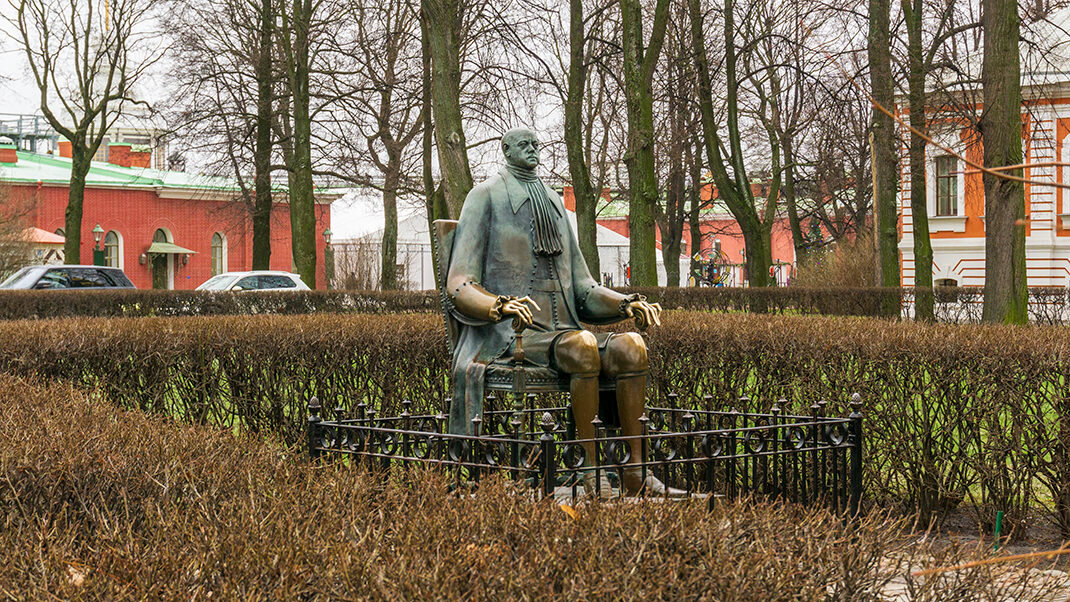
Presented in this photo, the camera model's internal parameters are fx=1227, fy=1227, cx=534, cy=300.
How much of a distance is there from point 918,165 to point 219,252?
134 ft

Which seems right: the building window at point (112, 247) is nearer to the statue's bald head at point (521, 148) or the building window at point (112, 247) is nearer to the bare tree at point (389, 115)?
the bare tree at point (389, 115)

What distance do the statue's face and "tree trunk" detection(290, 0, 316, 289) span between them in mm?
20440

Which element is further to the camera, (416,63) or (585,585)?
(416,63)

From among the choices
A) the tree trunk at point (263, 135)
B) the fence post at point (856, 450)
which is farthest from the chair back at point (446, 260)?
the tree trunk at point (263, 135)

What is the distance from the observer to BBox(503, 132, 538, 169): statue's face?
665cm

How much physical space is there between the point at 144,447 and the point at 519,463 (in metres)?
1.63

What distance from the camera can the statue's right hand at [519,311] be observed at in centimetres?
590

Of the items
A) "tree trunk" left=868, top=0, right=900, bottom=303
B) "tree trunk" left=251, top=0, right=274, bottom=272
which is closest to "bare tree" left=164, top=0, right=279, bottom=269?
"tree trunk" left=251, top=0, right=274, bottom=272

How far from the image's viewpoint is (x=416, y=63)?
92.0ft

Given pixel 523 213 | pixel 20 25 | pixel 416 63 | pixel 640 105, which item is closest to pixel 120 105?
pixel 20 25

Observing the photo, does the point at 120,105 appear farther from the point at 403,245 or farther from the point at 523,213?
the point at 523,213

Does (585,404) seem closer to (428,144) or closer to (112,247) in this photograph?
(428,144)

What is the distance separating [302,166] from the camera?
2684 centimetres

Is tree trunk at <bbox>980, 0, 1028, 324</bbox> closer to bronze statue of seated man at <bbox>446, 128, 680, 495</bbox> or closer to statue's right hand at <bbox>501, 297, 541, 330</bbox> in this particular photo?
A: bronze statue of seated man at <bbox>446, 128, 680, 495</bbox>
